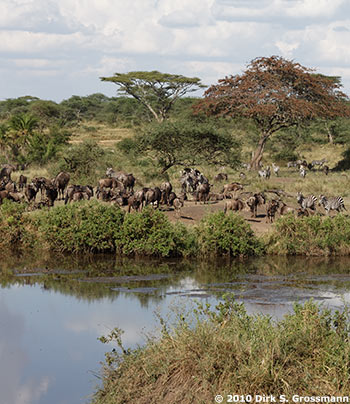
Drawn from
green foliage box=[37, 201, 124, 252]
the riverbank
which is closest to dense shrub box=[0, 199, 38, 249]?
the riverbank

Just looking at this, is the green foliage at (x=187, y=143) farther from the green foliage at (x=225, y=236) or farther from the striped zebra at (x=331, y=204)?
the green foliage at (x=225, y=236)

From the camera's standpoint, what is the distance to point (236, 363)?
7.67 metres

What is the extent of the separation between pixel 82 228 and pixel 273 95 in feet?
70.3

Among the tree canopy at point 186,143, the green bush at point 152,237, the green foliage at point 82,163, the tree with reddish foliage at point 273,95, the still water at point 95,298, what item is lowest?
the still water at point 95,298

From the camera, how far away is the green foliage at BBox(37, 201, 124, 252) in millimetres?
17297

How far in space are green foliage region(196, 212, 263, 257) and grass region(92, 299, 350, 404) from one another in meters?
8.19

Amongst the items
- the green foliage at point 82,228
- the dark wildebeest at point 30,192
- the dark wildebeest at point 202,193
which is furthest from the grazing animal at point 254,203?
the dark wildebeest at point 30,192

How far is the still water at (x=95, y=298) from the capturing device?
9.62m

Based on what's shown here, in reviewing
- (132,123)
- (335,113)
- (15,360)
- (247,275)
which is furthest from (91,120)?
(15,360)

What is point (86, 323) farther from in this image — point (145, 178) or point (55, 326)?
point (145, 178)

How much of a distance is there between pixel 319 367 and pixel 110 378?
2.69 meters

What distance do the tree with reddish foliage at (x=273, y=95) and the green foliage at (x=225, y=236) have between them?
19.6 m

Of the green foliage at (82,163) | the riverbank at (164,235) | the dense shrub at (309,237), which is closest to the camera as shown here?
the riverbank at (164,235)

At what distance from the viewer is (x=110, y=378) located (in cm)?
867
